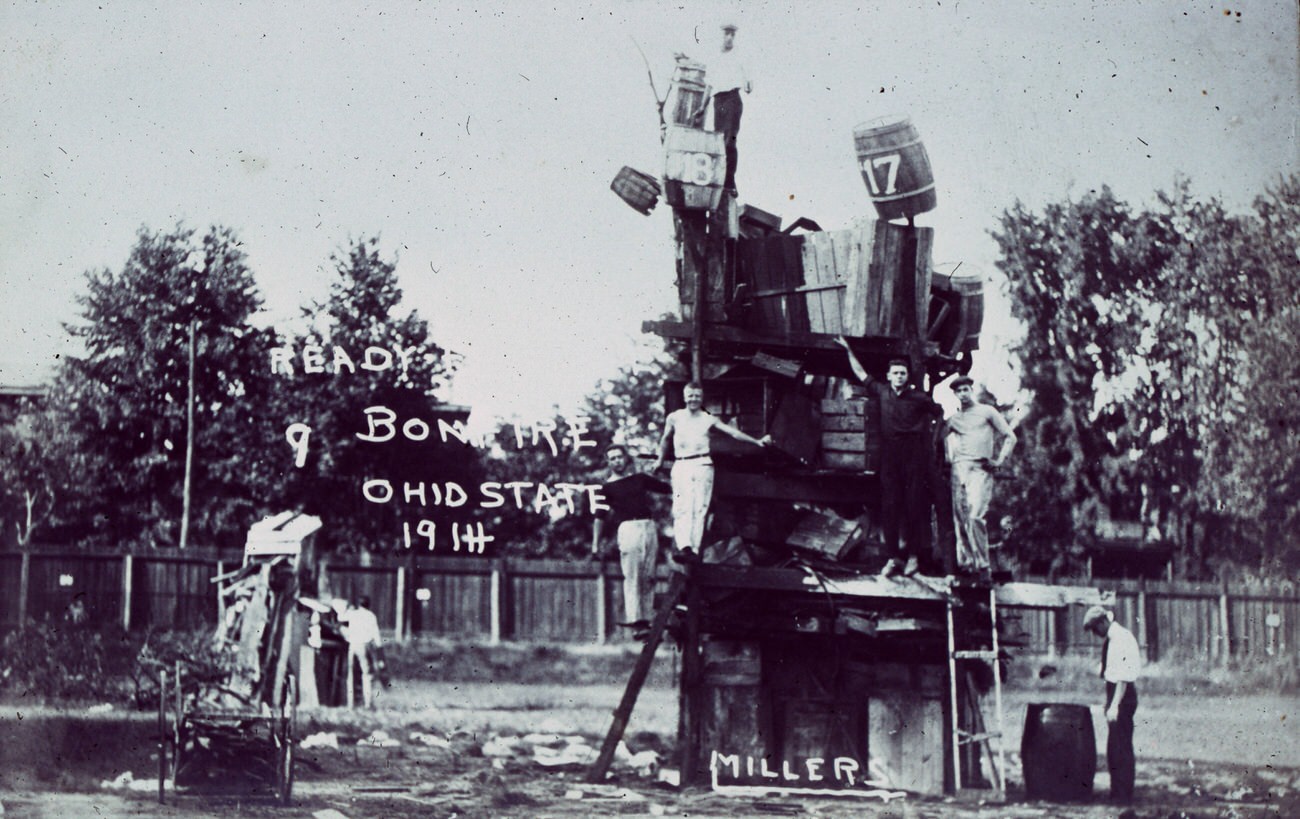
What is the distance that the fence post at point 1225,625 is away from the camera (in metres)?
15.7

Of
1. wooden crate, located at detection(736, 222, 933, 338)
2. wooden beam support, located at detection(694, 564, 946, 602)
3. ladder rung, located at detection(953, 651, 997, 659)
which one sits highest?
wooden crate, located at detection(736, 222, 933, 338)

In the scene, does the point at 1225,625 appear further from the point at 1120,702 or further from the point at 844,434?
the point at 844,434

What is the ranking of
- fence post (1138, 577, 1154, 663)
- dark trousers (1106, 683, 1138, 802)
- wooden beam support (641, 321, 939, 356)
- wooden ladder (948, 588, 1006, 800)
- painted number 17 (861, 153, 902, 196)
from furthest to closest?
fence post (1138, 577, 1154, 663), wooden beam support (641, 321, 939, 356), painted number 17 (861, 153, 902, 196), wooden ladder (948, 588, 1006, 800), dark trousers (1106, 683, 1138, 802)

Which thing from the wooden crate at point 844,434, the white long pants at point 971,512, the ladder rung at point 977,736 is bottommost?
the ladder rung at point 977,736

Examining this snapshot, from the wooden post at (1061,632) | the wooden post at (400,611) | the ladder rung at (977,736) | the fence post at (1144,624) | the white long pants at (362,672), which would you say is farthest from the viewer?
the wooden post at (1061,632)

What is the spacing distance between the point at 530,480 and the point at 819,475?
4248 millimetres

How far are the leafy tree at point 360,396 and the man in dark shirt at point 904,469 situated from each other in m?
4.67

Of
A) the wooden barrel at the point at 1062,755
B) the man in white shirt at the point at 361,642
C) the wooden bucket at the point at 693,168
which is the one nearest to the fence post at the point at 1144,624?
the wooden barrel at the point at 1062,755

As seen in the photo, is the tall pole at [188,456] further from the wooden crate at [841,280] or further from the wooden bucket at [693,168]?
the wooden crate at [841,280]

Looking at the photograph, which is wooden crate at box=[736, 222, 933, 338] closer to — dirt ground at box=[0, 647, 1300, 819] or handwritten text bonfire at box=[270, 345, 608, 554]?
handwritten text bonfire at box=[270, 345, 608, 554]

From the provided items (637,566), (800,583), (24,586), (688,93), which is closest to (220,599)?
(24,586)

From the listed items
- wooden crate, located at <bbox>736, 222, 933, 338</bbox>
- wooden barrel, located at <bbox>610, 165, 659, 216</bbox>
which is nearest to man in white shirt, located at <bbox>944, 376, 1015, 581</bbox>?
wooden crate, located at <bbox>736, 222, 933, 338</bbox>

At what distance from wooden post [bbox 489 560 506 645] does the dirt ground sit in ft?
6.72

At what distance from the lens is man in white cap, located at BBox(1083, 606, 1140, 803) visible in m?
13.4
